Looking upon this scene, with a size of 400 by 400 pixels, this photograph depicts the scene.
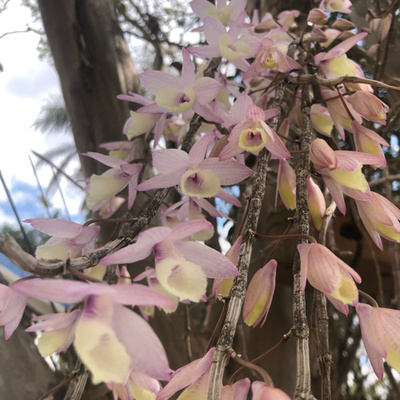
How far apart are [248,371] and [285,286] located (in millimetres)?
Answer: 227

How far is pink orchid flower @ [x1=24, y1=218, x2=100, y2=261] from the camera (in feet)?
1.28

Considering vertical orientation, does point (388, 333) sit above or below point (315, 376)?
above

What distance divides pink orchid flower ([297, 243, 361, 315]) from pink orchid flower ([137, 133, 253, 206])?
0.11m

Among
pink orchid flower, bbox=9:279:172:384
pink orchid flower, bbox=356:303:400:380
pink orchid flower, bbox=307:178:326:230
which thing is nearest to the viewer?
pink orchid flower, bbox=9:279:172:384

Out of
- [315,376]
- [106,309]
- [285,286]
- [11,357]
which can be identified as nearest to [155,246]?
[106,309]

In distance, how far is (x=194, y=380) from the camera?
301mm

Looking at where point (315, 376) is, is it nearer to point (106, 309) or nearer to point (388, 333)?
point (388, 333)

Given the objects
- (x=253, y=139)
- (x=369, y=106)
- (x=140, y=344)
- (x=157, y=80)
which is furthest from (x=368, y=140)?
(x=140, y=344)

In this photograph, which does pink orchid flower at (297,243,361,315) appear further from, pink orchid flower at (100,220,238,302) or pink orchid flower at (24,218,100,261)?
pink orchid flower at (24,218,100,261)

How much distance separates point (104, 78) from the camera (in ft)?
3.44

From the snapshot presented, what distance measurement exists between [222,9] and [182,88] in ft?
0.61

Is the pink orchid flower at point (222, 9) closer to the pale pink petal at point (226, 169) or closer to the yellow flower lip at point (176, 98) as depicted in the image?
the yellow flower lip at point (176, 98)

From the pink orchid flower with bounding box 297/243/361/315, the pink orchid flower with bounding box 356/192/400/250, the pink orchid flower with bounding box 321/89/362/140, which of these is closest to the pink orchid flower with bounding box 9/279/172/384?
the pink orchid flower with bounding box 297/243/361/315

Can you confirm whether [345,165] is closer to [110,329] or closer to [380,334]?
[380,334]
